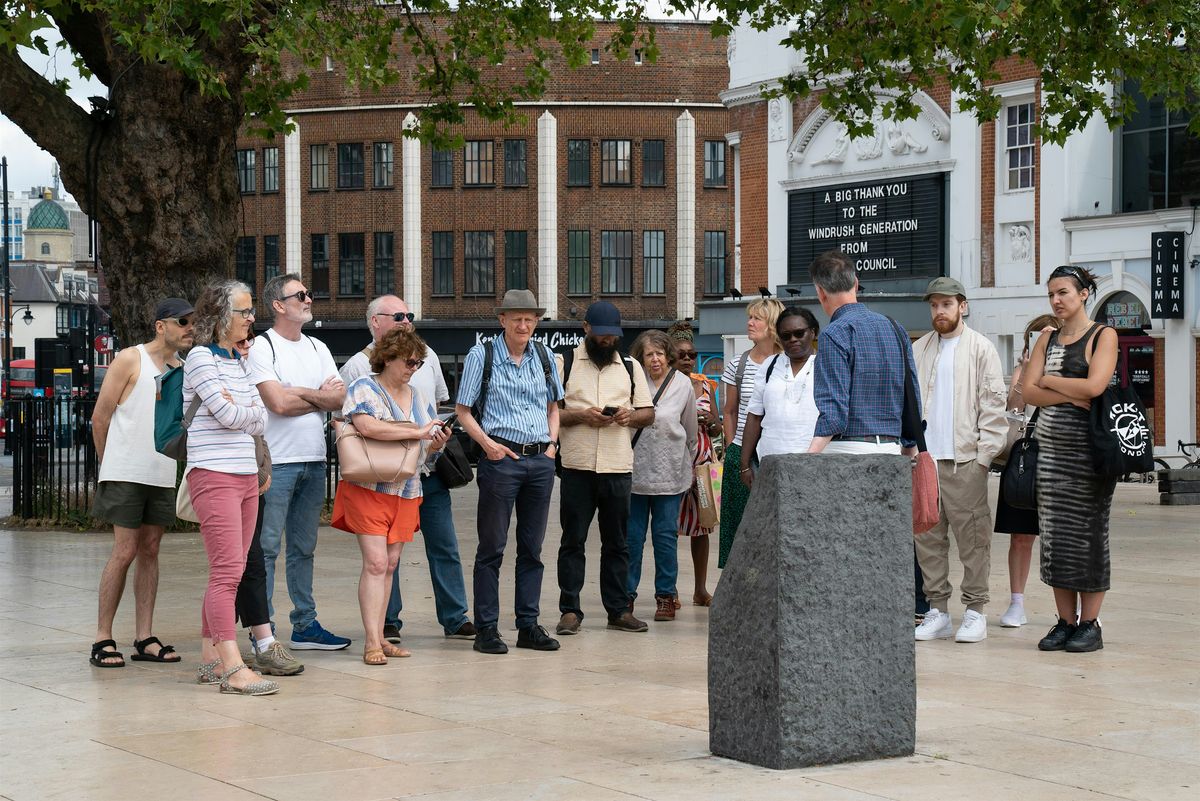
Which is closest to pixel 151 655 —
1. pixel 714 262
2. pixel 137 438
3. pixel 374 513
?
pixel 137 438

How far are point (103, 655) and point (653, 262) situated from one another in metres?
46.5

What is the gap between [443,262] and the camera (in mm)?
54500

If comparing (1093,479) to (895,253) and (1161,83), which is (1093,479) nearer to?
(1161,83)

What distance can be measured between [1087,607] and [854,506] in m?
3.27

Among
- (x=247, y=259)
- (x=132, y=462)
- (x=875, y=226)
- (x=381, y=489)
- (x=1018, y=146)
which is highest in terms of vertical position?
(x=1018, y=146)

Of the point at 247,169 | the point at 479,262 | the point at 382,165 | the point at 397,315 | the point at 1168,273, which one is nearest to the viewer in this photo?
the point at 397,315

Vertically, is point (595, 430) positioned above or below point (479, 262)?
below

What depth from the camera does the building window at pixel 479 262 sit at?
5422 centimetres

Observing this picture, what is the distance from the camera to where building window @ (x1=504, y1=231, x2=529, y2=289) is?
178ft

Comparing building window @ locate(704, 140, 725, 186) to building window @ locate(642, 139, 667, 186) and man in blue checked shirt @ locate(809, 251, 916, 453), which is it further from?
man in blue checked shirt @ locate(809, 251, 916, 453)

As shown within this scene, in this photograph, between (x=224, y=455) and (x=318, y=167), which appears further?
(x=318, y=167)

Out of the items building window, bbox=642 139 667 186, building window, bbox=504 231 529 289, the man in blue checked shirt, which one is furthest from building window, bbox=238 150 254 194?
the man in blue checked shirt

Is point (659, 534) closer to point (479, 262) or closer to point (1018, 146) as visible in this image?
point (1018, 146)

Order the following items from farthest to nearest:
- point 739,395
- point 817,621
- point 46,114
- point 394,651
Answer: point 46,114
point 739,395
point 394,651
point 817,621
